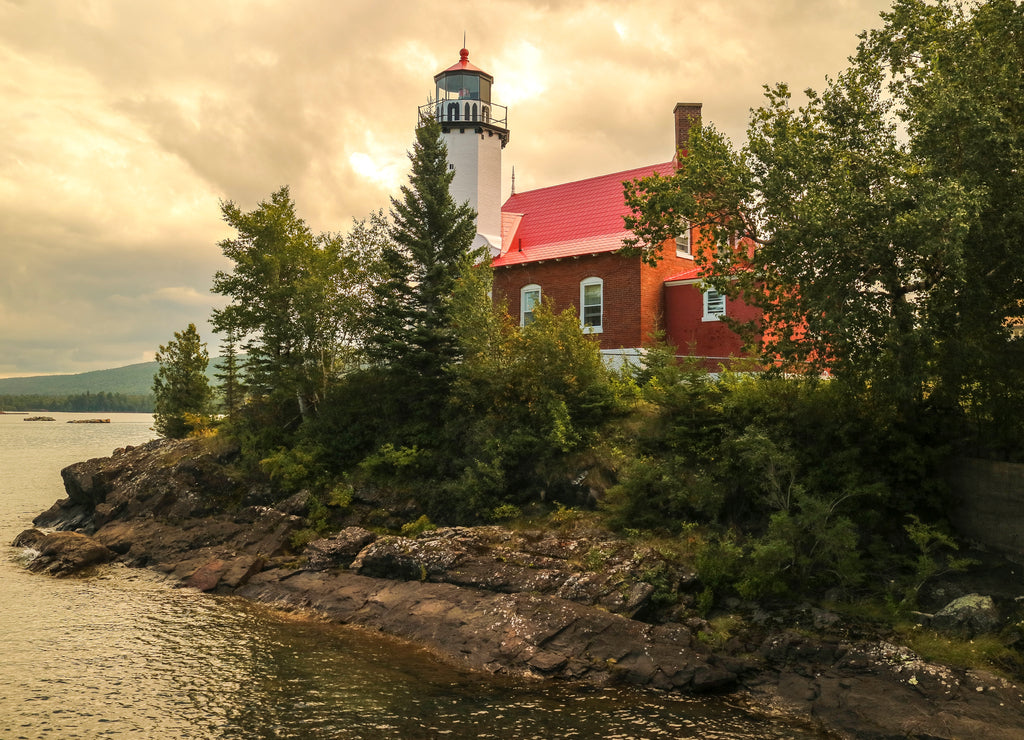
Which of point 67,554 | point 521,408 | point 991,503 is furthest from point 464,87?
point 991,503

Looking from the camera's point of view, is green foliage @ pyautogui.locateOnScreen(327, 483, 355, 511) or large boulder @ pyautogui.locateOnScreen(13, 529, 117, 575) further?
green foliage @ pyautogui.locateOnScreen(327, 483, 355, 511)

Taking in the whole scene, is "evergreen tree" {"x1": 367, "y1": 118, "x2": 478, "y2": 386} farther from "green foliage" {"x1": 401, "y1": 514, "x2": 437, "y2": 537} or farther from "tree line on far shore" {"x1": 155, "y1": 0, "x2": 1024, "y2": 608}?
"green foliage" {"x1": 401, "y1": 514, "x2": 437, "y2": 537}

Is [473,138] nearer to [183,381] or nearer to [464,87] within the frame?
[464,87]

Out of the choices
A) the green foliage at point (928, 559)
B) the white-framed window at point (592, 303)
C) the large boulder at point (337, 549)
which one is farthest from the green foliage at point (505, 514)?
the white-framed window at point (592, 303)

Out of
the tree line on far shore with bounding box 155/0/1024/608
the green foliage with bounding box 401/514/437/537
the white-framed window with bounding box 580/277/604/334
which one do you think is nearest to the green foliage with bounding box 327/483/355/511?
the tree line on far shore with bounding box 155/0/1024/608

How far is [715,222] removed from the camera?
18875 mm

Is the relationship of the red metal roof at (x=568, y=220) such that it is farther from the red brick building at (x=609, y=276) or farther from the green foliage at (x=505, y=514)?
the green foliage at (x=505, y=514)

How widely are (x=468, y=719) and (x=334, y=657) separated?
431cm

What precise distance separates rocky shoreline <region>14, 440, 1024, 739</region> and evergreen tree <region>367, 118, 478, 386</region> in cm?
655

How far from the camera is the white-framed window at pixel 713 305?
29.7 meters

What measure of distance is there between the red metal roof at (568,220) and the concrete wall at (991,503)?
57.9ft

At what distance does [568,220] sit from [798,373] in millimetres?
18201

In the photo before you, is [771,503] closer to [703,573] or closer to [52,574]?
[703,573]

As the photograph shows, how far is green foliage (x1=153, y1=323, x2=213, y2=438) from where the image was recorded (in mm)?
47125
